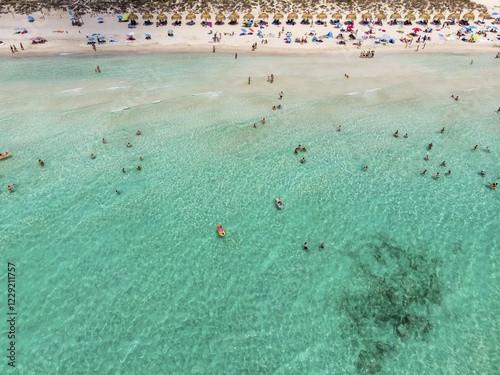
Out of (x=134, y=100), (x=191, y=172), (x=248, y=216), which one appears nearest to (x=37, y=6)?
(x=134, y=100)

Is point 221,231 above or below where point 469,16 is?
below

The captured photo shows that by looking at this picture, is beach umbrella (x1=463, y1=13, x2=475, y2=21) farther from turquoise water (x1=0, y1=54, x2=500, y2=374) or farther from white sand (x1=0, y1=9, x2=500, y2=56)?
turquoise water (x1=0, y1=54, x2=500, y2=374)

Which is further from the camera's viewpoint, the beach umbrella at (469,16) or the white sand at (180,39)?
the beach umbrella at (469,16)

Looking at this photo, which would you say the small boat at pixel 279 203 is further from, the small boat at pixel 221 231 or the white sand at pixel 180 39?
the white sand at pixel 180 39

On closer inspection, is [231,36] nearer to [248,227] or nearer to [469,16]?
[248,227]

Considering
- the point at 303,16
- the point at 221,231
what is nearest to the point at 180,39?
the point at 303,16

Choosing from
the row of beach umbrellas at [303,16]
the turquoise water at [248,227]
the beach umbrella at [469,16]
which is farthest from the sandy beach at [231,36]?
the turquoise water at [248,227]

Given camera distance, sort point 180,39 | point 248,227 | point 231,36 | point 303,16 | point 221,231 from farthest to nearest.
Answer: point 303,16
point 231,36
point 180,39
point 248,227
point 221,231
